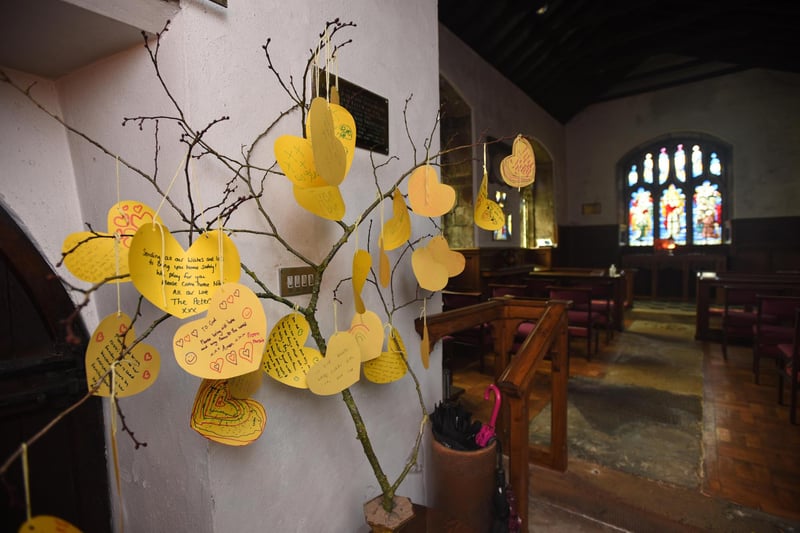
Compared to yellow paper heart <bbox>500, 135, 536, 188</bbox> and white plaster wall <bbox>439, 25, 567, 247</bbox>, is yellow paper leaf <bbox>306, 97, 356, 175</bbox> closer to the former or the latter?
yellow paper heart <bbox>500, 135, 536, 188</bbox>

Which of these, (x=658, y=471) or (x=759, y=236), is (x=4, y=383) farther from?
(x=759, y=236)

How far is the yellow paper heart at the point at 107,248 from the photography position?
0.80 metres

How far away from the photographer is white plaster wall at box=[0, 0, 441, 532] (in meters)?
1.03

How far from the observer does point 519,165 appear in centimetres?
139

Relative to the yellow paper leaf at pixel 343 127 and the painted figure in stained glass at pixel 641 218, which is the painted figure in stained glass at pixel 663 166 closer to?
the painted figure in stained glass at pixel 641 218

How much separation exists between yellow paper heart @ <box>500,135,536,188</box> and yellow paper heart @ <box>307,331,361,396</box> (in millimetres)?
765

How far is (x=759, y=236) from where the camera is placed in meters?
8.25

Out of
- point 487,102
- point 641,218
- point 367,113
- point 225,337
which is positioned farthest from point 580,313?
point 641,218

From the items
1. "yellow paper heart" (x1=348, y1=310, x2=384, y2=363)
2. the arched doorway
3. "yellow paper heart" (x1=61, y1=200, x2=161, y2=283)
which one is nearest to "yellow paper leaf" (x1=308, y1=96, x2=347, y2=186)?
"yellow paper heart" (x1=61, y1=200, x2=161, y2=283)

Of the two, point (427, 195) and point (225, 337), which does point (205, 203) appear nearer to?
point (225, 337)

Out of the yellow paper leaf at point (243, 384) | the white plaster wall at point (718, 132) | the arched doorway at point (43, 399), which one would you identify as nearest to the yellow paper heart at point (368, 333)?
the yellow paper leaf at point (243, 384)

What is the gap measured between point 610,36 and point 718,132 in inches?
152

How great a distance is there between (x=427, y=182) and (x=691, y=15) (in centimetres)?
712

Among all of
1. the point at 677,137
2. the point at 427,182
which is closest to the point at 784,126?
the point at 677,137
